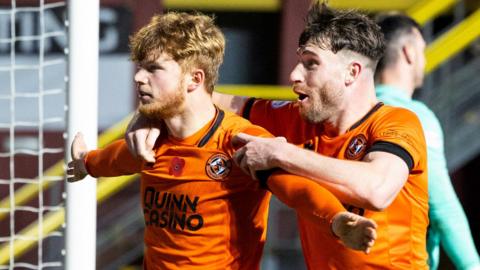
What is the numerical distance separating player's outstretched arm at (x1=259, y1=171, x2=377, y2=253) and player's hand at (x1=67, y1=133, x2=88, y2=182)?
2.82 feet

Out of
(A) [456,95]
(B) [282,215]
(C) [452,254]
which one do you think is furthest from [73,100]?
(A) [456,95]

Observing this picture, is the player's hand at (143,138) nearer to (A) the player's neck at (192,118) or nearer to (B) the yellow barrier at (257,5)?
(A) the player's neck at (192,118)

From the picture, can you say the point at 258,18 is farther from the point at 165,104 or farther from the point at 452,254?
the point at 165,104

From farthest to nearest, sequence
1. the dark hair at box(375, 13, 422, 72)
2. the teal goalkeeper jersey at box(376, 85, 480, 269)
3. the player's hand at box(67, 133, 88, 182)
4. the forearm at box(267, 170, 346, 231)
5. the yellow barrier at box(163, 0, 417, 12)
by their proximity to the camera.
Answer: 1. the yellow barrier at box(163, 0, 417, 12)
2. the dark hair at box(375, 13, 422, 72)
3. the teal goalkeeper jersey at box(376, 85, 480, 269)
4. the player's hand at box(67, 133, 88, 182)
5. the forearm at box(267, 170, 346, 231)

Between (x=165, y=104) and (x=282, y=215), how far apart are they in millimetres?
3848

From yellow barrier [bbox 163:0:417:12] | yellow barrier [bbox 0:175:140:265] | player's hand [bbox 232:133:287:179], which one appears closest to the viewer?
player's hand [bbox 232:133:287:179]

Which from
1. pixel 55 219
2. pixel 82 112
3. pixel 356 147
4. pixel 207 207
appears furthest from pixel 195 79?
pixel 55 219

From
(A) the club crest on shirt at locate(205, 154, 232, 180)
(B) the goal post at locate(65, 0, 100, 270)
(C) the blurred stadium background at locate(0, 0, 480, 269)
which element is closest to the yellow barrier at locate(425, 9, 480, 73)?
(C) the blurred stadium background at locate(0, 0, 480, 269)

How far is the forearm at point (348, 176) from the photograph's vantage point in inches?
129

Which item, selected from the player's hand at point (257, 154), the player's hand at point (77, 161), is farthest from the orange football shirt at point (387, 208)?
the player's hand at point (77, 161)

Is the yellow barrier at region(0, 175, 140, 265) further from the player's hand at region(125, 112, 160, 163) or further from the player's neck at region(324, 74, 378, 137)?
the player's neck at region(324, 74, 378, 137)

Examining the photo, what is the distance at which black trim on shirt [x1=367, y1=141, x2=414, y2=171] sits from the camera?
3383 millimetres

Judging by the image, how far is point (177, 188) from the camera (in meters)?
3.66

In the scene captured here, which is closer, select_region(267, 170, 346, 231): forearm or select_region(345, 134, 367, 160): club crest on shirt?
select_region(267, 170, 346, 231): forearm
